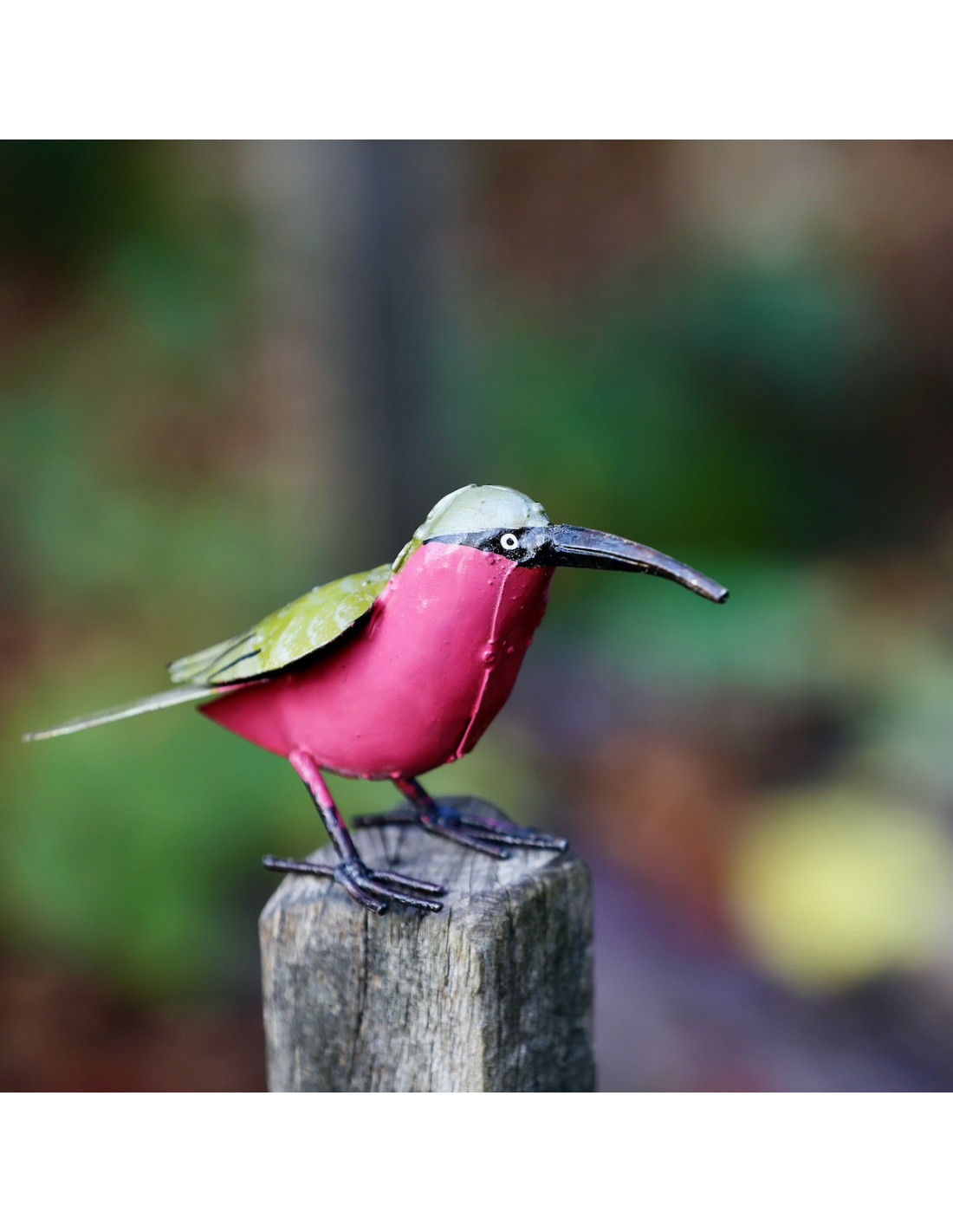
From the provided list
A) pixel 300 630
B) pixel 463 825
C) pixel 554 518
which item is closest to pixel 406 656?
pixel 300 630

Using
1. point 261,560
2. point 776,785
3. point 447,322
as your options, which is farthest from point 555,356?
point 776,785

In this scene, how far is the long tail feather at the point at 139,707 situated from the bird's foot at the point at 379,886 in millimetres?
317

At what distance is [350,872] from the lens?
1860mm

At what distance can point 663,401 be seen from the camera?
5.84 metres

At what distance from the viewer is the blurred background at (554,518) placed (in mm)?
3854

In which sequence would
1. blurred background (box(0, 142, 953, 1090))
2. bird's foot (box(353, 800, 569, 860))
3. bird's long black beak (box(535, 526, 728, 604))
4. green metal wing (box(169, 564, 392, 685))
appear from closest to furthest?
bird's long black beak (box(535, 526, 728, 604)) < green metal wing (box(169, 564, 392, 685)) < bird's foot (box(353, 800, 569, 860)) < blurred background (box(0, 142, 953, 1090))

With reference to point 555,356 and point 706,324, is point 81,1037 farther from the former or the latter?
point 706,324

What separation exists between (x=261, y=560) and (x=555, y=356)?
198 centimetres

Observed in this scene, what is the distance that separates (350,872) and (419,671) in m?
0.38

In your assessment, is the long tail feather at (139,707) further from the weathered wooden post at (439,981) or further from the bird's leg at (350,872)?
the weathered wooden post at (439,981)

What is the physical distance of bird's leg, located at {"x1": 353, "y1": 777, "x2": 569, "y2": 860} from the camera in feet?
6.72

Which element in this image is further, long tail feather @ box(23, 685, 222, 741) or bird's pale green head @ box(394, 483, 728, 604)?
long tail feather @ box(23, 685, 222, 741)

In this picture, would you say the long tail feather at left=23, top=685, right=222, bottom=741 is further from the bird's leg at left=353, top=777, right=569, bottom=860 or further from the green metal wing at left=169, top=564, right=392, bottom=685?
the bird's leg at left=353, top=777, right=569, bottom=860

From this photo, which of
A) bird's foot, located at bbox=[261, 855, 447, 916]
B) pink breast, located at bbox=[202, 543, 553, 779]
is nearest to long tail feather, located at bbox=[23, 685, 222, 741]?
pink breast, located at bbox=[202, 543, 553, 779]
